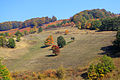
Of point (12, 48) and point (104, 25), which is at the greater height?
point (104, 25)

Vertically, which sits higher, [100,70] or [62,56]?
[100,70]

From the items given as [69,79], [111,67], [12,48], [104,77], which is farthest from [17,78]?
[12,48]

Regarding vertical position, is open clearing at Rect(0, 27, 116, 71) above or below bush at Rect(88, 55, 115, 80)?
below

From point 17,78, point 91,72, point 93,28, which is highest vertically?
point 93,28

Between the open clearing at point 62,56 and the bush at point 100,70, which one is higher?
the bush at point 100,70

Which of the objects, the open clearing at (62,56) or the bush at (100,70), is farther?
the open clearing at (62,56)

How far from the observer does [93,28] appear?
12900 cm

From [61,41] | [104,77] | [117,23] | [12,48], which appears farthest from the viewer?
[117,23]

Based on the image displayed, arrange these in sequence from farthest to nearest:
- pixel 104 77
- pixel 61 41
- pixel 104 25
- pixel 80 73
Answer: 1. pixel 104 25
2. pixel 61 41
3. pixel 80 73
4. pixel 104 77

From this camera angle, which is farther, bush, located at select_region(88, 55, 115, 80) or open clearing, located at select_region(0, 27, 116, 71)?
open clearing, located at select_region(0, 27, 116, 71)

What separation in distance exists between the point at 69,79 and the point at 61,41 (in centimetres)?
5003

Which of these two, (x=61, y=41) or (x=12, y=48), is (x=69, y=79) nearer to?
(x=61, y=41)

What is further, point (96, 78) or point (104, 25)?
point (104, 25)

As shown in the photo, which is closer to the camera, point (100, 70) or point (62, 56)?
point (100, 70)
